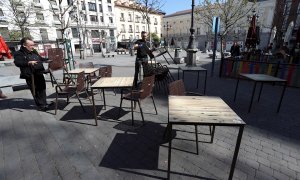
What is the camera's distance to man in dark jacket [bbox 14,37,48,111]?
14.5ft

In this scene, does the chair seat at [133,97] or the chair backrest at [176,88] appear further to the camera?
the chair seat at [133,97]

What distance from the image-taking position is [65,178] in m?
2.48

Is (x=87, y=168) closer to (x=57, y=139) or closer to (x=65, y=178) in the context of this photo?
(x=65, y=178)

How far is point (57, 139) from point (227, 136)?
3329 mm

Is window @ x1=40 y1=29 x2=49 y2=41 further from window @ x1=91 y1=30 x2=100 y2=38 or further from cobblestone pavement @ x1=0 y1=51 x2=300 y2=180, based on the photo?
cobblestone pavement @ x1=0 y1=51 x2=300 y2=180

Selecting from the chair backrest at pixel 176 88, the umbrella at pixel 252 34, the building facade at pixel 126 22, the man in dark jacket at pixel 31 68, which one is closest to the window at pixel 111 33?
the building facade at pixel 126 22

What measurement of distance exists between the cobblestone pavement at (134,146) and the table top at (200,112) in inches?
35.6

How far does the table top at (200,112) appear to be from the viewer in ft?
6.74

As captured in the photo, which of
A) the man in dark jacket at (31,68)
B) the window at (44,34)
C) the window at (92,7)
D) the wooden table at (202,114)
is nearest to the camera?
the wooden table at (202,114)

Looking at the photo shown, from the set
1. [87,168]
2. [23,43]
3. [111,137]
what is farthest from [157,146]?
[23,43]

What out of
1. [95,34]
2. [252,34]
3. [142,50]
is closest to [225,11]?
[252,34]

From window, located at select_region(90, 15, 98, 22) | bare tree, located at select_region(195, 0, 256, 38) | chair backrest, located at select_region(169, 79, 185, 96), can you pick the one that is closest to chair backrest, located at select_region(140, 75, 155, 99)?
chair backrest, located at select_region(169, 79, 185, 96)

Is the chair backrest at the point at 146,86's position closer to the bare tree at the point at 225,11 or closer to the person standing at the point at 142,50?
the person standing at the point at 142,50

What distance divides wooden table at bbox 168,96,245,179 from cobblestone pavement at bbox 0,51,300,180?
0.56 m
